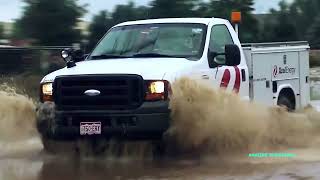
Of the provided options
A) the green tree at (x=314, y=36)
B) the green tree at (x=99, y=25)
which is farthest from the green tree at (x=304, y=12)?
the green tree at (x=99, y=25)

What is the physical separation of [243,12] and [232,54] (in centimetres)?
4889

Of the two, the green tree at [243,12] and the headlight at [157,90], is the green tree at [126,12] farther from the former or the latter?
the headlight at [157,90]

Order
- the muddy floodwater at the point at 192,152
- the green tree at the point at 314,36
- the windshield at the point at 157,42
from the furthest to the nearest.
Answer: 1. the green tree at the point at 314,36
2. the windshield at the point at 157,42
3. the muddy floodwater at the point at 192,152

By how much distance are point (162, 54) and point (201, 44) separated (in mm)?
589

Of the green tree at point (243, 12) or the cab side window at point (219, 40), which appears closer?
the cab side window at point (219, 40)

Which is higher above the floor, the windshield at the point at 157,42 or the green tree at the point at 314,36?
the green tree at the point at 314,36

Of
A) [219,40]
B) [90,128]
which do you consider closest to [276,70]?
[219,40]

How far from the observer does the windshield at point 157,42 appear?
1025 centimetres

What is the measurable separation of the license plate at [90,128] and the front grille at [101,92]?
21 cm

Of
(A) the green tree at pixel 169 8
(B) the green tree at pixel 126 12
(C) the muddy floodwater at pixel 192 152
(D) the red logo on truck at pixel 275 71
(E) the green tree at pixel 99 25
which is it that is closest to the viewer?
(C) the muddy floodwater at pixel 192 152

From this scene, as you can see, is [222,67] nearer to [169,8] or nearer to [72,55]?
[72,55]

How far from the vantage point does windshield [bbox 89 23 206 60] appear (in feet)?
33.6

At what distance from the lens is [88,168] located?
9305 millimetres

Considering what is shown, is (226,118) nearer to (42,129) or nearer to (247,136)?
(247,136)
